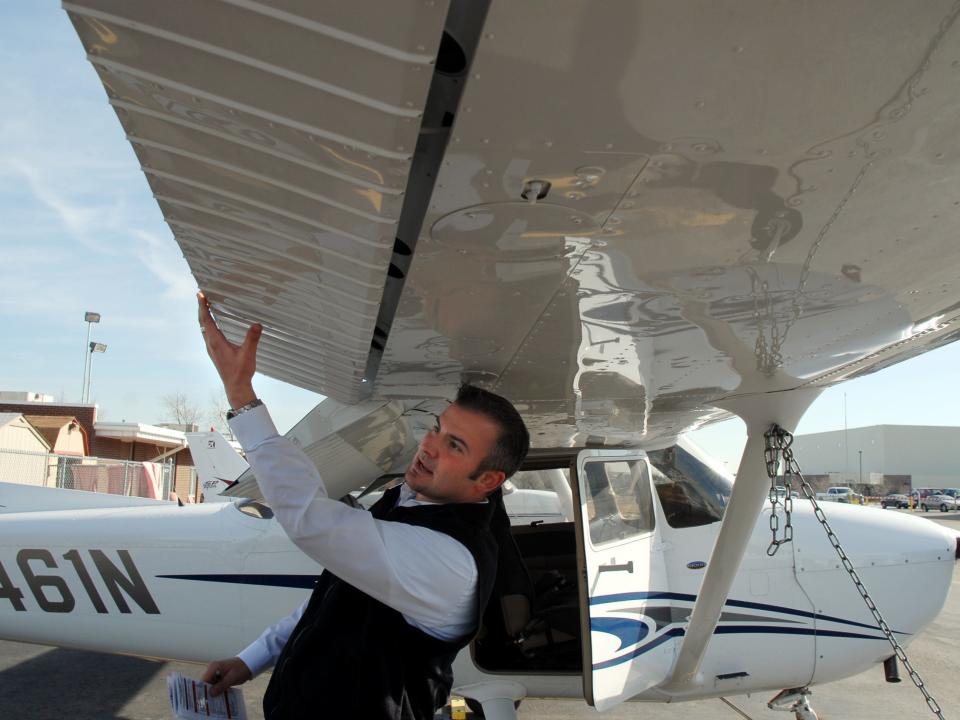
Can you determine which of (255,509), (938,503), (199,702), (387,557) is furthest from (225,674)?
(938,503)

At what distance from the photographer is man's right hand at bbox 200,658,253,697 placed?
6.63ft

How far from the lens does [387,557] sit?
142 centimetres

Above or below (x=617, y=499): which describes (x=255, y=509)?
below

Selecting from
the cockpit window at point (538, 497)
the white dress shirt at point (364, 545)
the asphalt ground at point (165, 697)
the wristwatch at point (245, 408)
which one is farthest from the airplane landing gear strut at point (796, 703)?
the wristwatch at point (245, 408)

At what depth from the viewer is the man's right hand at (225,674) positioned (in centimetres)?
202

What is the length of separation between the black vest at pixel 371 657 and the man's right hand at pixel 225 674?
476 mm

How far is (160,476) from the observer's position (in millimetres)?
23422

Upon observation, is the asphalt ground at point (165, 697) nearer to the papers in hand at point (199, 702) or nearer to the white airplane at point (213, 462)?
the papers in hand at point (199, 702)

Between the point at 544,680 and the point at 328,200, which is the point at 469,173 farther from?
the point at 544,680

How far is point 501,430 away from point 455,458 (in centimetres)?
12

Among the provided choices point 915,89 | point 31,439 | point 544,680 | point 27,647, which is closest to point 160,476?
point 31,439

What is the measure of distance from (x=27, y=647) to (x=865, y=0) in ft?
33.1

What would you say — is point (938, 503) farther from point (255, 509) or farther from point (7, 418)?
point (255, 509)

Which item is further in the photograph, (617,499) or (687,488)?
(687,488)
